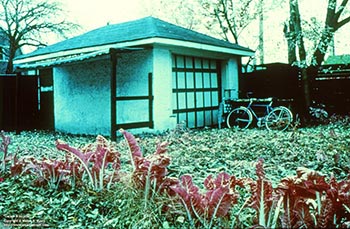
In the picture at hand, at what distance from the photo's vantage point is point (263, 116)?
995 cm

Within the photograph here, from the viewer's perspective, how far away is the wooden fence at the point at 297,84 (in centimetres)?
1188

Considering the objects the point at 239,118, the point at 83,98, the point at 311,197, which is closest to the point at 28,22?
the point at 83,98

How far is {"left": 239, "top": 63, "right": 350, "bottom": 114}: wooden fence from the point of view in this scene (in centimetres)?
1188

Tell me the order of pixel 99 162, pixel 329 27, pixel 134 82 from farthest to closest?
pixel 329 27 < pixel 134 82 < pixel 99 162

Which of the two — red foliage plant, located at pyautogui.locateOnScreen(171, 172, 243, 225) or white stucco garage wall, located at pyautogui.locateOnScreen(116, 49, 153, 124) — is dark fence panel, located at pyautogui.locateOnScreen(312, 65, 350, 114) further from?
red foliage plant, located at pyautogui.locateOnScreen(171, 172, 243, 225)

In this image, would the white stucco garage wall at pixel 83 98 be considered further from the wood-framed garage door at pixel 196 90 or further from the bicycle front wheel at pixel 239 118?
the bicycle front wheel at pixel 239 118

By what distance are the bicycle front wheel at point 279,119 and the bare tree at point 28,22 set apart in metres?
16.5

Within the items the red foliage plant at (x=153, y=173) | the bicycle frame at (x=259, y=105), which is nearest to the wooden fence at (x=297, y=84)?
the bicycle frame at (x=259, y=105)

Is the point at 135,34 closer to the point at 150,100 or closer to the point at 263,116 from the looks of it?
the point at 150,100

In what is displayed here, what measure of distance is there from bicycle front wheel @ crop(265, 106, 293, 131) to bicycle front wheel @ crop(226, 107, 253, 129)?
27.3 inches

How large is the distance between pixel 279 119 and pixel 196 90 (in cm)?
262

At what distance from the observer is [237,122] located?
33.6ft

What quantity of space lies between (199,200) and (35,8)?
2197cm

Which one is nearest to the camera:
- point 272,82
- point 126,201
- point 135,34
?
point 126,201
